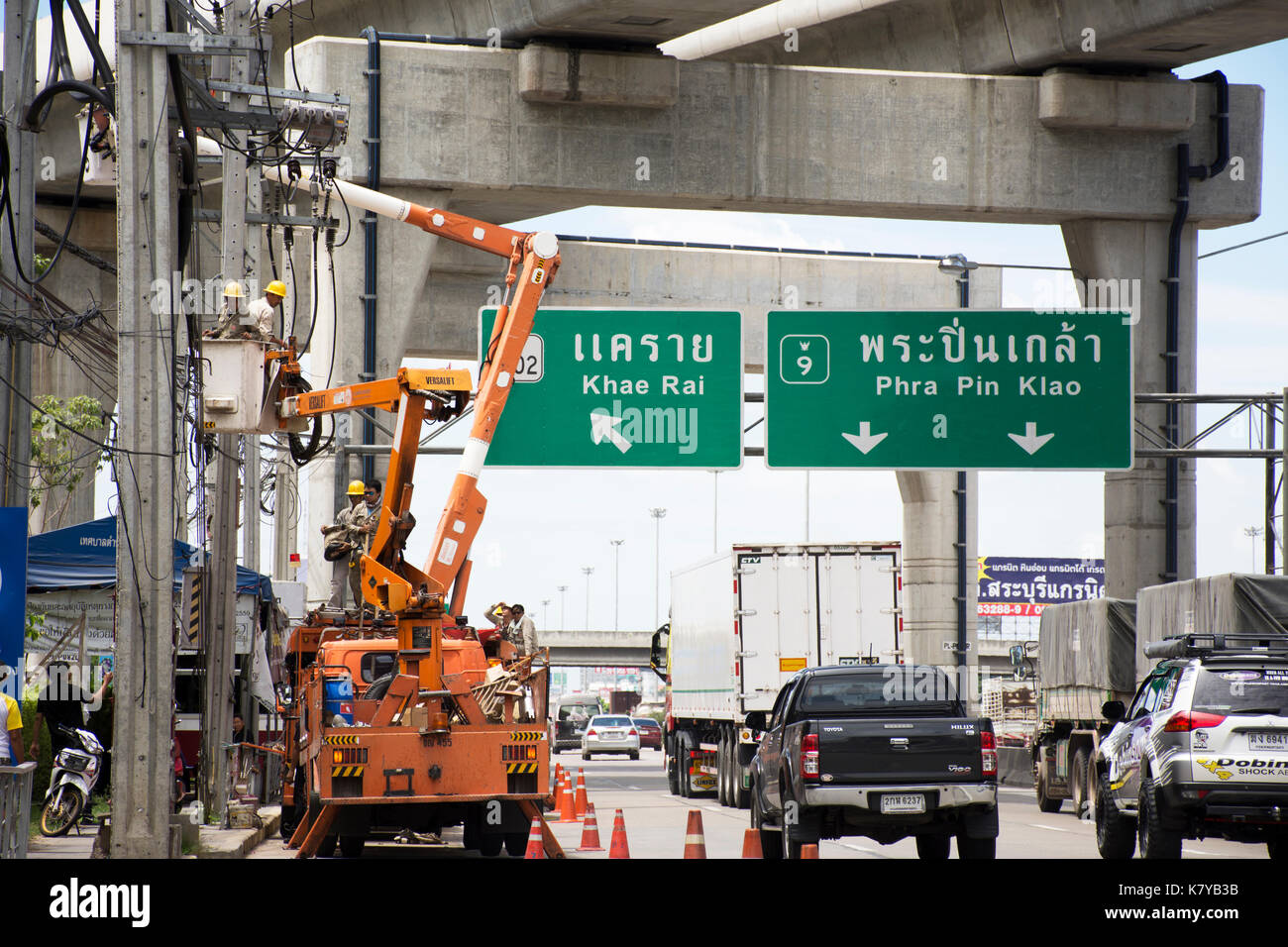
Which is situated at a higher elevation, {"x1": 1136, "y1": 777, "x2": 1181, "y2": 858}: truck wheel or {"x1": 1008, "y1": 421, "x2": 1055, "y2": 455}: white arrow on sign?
{"x1": 1008, "y1": 421, "x2": 1055, "y2": 455}: white arrow on sign

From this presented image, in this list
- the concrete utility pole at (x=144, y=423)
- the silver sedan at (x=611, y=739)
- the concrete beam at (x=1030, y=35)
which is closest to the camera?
the concrete utility pole at (x=144, y=423)

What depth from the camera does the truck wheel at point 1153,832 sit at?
15.7m

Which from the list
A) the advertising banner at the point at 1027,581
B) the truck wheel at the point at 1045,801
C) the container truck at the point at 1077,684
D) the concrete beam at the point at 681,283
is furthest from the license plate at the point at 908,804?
the advertising banner at the point at 1027,581

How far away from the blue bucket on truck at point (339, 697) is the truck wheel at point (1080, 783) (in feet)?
43.2

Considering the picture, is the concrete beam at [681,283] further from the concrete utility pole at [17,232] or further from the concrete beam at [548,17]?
the concrete utility pole at [17,232]

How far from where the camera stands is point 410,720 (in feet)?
53.8

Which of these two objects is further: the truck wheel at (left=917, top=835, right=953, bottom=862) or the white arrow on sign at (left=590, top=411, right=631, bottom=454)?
the white arrow on sign at (left=590, top=411, right=631, bottom=454)

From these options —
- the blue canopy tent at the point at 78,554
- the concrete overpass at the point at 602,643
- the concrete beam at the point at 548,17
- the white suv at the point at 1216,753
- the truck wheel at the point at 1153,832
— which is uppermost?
the concrete beam at the point at 548,17

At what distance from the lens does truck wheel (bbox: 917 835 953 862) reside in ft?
57.7

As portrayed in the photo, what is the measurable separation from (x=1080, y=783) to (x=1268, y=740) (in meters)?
12.2

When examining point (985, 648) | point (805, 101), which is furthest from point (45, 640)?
point (985, 648)

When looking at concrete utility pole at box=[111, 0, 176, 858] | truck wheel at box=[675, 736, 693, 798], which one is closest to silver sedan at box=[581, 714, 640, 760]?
truck wheel at box=[675, 736, 693, 798]

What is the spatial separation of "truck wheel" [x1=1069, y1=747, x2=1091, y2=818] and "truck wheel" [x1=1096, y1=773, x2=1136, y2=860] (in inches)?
355

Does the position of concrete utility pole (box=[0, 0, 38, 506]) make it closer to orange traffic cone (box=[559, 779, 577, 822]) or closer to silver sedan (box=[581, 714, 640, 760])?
orange traffic cone (box=[559, 779, 577, 822])
